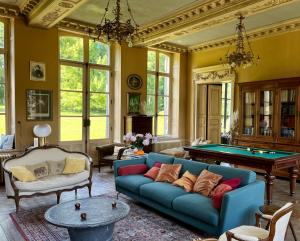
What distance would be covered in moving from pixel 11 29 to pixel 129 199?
4.86 meters

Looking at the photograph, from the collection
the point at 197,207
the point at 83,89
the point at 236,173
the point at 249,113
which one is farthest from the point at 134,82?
the point at 197,207

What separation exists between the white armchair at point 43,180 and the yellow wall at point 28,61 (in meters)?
1.60

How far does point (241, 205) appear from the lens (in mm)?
3402

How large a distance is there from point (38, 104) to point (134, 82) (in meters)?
2.92

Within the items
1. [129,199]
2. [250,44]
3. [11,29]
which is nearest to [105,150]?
[129,199]

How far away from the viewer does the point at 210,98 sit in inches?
372

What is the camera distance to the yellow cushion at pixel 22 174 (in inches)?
177

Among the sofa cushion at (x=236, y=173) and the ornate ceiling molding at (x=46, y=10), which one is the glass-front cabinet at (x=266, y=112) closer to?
the sofa cushion at (x=236, y=173)

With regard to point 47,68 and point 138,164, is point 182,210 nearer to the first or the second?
point 138,164

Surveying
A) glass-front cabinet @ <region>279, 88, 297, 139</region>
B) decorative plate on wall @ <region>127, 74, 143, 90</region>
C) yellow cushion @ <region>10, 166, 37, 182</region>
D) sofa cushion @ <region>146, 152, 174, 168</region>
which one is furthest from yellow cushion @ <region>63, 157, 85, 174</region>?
glass-front cabinet @ <region>279, 88, 297, 139</region>

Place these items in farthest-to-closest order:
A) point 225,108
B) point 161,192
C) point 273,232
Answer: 1. point 225,108
2. point 161,192
3. point 273,232

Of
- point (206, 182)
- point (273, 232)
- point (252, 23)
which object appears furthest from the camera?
point (252, 23)

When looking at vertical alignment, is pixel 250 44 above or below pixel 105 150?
above

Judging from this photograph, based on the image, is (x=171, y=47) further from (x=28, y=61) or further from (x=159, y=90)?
(x=28, y=61)
